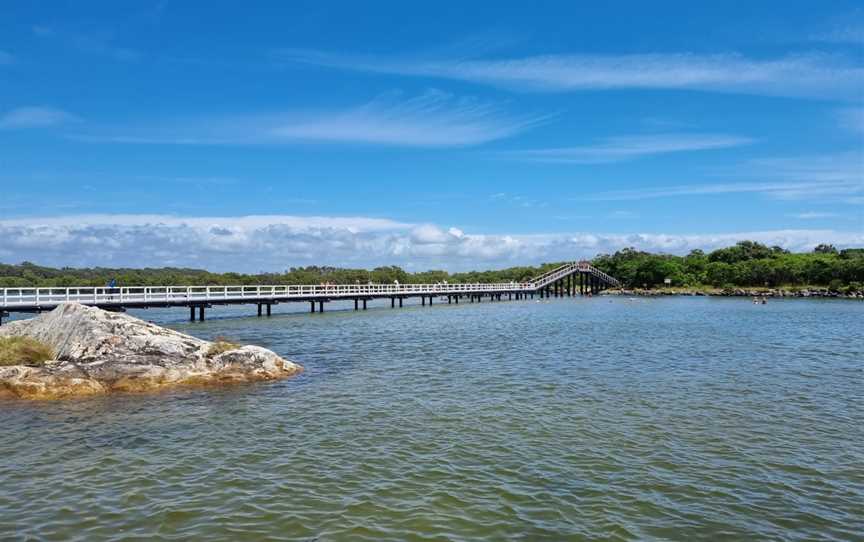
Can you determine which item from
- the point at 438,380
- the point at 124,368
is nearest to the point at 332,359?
the point at 438,380

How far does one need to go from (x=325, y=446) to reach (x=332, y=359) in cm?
1451

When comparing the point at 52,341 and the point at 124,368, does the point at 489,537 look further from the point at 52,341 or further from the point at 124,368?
the point at 52,341

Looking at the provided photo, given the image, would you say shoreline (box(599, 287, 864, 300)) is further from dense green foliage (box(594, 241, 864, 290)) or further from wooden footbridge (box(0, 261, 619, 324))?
wooden footbridge (box(0, 261, 619, 324))

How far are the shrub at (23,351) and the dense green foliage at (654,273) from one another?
258 feet

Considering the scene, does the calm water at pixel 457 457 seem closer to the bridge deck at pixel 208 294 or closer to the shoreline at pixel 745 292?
the bridge deck at pixel 208 294

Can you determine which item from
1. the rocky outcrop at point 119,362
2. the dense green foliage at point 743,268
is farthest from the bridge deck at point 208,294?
the dense green foliage at point 743,268

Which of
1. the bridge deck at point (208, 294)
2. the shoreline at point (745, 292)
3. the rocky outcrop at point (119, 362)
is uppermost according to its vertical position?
the bridge deck at point (208, 294)

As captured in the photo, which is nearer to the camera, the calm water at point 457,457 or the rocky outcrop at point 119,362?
the calm water at point 457,457

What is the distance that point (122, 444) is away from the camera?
550 inches

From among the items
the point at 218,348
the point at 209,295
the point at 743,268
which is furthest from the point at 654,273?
the point at 218,348

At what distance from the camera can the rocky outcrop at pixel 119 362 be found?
19.6 metres

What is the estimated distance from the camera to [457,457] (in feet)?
42.8

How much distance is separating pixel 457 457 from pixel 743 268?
136546 millimetres

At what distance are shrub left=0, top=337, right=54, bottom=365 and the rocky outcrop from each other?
1.31 feet
